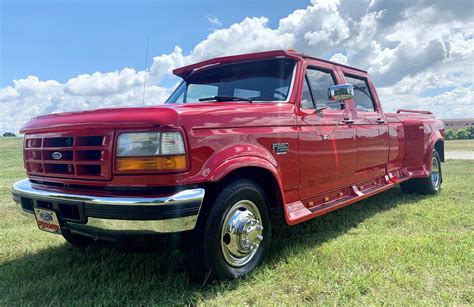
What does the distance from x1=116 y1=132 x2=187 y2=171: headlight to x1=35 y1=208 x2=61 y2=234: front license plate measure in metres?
0.73

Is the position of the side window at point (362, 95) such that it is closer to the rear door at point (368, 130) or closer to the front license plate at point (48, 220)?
the rear door at point (368, 130)

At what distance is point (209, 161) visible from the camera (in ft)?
8.88

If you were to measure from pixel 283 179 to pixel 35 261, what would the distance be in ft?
7.89

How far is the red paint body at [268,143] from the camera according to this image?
8.50ft

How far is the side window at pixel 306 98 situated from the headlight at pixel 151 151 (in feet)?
5.54

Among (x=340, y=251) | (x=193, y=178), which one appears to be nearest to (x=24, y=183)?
(x=193, y=178)

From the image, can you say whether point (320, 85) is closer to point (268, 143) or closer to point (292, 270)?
point (268, 143)

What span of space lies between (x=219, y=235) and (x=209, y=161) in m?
0.55

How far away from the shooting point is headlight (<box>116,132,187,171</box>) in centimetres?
252

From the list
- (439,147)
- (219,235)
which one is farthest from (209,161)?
(439,147)

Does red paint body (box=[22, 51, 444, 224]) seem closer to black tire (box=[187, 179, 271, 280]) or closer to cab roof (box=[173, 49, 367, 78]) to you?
cab roof (box=[173, 49, 367, 78])

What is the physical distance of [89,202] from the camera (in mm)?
2586

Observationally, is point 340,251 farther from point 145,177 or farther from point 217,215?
point 145,177

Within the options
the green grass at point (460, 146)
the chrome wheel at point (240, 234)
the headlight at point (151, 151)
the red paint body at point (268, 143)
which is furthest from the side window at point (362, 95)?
the green grass at point (460, 146)
